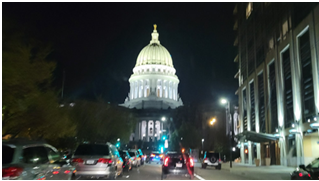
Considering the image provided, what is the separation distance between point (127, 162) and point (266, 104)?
2040 centimetres

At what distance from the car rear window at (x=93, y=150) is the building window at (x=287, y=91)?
2099cm

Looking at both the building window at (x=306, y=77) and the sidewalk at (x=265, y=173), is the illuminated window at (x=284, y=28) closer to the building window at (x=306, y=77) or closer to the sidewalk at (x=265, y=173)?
the building window at (x=306, y=77)

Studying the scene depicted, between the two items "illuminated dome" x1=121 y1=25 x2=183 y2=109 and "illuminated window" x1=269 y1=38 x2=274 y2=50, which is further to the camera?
"illuminated dome" x1=121 y1=25 x2=183 y2=109

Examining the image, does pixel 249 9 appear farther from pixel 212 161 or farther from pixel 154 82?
pixel 154 82

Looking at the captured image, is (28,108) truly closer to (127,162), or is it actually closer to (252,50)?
(127,162)

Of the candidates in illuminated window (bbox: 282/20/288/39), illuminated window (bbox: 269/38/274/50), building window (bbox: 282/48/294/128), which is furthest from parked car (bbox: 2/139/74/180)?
illuminated window (bbox: 269/38/274/50)

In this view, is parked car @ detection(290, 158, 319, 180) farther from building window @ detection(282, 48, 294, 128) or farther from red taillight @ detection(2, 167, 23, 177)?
building window @ detection(282, 48, 294, 128)

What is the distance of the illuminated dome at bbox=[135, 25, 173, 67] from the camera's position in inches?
4761

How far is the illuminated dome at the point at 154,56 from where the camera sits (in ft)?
397

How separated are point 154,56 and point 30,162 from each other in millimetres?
112899

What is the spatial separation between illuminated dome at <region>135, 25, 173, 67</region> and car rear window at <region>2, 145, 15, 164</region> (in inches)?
4370

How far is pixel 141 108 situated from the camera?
115m

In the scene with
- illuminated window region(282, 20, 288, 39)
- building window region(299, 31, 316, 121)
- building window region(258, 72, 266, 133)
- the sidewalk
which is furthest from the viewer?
building window region(258, 72, 266, 133)

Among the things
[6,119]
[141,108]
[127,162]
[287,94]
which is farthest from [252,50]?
[141,108]
